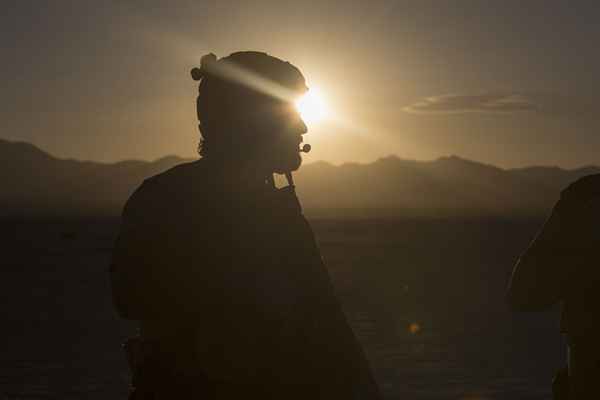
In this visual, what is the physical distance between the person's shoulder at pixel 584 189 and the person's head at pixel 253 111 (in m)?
1.65

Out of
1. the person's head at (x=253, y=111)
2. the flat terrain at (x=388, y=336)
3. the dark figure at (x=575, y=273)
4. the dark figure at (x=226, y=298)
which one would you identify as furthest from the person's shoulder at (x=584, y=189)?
the flat terrain at (x=388, y=336)

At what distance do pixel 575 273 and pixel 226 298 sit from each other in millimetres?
2089

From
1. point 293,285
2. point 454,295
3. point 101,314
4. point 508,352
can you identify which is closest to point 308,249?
point 293,285

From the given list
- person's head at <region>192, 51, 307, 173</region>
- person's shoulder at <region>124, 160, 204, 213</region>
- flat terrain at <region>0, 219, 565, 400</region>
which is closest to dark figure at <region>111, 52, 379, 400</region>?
person's shoulder at <region>124, 160, 204, 213</region>

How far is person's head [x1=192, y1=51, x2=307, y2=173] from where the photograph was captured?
307 centimetres

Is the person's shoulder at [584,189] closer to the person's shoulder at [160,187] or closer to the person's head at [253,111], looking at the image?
the person's head at [253,111]

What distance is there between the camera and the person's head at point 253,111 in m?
3.07

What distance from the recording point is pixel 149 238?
2.74 metres

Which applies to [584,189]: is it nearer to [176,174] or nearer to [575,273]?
[575,273]

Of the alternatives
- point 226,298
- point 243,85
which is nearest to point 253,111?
point 243,85

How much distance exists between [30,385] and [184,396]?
21.1 m

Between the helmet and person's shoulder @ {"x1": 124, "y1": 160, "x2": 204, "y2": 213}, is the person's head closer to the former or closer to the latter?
the helmet

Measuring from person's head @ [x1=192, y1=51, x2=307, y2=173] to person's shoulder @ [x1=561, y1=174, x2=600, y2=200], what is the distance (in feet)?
5.43

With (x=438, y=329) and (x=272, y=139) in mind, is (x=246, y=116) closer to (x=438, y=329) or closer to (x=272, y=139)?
(x=272, y=139)
